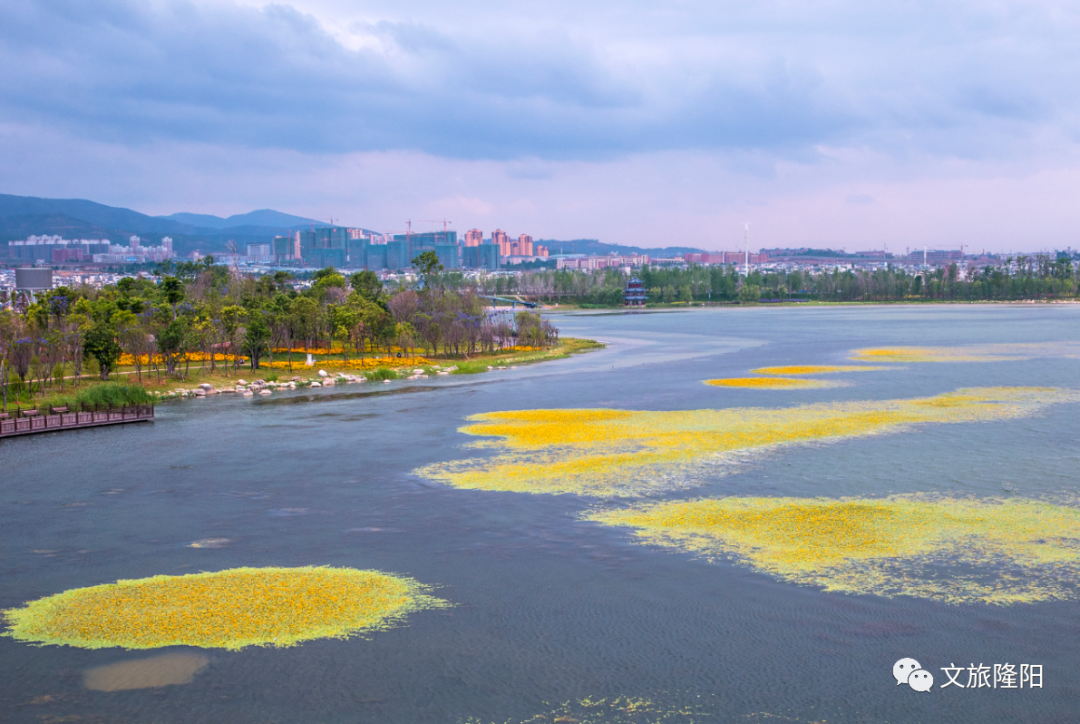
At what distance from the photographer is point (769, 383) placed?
52.9 metres

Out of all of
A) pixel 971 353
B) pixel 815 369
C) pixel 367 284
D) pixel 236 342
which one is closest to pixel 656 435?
pixel 815 369

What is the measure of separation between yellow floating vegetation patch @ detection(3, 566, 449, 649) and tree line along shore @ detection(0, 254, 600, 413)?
2660 cm

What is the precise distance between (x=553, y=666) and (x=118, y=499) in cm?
1706

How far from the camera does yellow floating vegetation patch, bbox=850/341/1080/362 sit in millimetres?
66750

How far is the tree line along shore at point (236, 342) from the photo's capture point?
4666cm

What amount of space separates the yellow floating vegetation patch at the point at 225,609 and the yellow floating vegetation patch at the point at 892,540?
280 inches

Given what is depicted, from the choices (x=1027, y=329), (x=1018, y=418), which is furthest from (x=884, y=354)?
(x=1027, y=329)

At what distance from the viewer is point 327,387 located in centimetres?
5472

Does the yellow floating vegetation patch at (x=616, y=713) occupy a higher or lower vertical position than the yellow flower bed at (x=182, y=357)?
lower

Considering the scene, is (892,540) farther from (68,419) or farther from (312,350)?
(312,350)

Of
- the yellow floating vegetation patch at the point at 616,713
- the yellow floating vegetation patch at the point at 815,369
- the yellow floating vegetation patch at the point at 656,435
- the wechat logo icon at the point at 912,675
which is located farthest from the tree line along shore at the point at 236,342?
the wechat logo icon at the point at 912,675

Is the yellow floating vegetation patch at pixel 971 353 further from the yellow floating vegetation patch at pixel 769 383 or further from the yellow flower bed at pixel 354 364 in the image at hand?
the yellow flower bed at pixel 354 364

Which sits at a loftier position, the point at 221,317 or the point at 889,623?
the point at 221,317

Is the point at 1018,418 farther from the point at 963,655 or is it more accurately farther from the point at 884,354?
the point at 884,354
